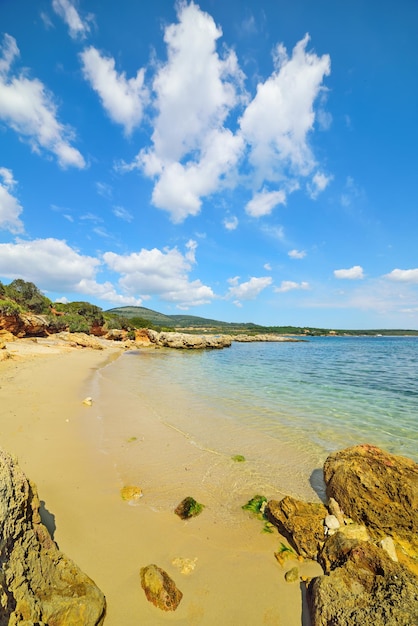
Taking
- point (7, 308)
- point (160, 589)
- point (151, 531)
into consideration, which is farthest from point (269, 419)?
point (7, 308)

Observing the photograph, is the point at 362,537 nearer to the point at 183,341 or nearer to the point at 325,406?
the point at 325,406

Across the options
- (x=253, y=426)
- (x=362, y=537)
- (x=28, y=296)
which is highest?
(x=28, y=296)

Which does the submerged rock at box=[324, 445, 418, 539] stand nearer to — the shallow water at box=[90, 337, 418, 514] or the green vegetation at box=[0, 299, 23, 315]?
the shallow water at box=[90, 337, 418, 514]

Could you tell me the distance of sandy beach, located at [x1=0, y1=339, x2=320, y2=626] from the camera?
3328 mm

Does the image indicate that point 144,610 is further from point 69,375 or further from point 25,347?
point 25,347

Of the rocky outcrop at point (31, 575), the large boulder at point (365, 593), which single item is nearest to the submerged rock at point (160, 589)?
the rocky outcrop at point (31, 575)

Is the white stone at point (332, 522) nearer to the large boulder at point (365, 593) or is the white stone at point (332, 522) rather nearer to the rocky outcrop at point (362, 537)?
the rocky outcrop at point (362, 537)

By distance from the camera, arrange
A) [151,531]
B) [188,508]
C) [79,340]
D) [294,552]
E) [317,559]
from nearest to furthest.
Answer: [317,559] < [294,552] < [151,531] < [188,508] < [79,340]

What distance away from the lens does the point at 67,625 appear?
8.73ft

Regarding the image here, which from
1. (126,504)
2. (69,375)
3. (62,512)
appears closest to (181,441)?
(126,504)

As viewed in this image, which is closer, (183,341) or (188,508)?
(188,508)

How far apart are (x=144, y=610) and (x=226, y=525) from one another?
1970mm

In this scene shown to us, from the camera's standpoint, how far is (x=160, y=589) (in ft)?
10.9

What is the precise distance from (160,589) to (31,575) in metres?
1.47
